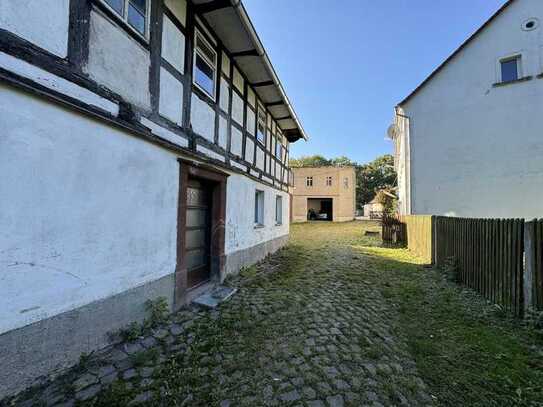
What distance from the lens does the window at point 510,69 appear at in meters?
10.1

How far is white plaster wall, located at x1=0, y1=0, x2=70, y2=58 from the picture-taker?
7.28 ft

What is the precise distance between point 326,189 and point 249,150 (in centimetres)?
2467

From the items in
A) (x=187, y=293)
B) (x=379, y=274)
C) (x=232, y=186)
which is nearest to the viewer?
(x=187, y=293)

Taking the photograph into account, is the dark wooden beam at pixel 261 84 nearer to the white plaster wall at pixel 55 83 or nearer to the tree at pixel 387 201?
the white plaster wall at pixel 55 83

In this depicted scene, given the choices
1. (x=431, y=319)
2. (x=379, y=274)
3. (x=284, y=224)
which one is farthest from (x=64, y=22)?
(x=284, y=224)

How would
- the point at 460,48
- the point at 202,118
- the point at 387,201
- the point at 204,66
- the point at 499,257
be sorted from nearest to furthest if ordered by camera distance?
the point at 499,257 → the point at 202,118 → the point at 204,66 → the point at 460,48 → the point at 387,201

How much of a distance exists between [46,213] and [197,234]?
3091mm

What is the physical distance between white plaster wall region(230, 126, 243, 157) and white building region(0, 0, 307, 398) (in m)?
0.62

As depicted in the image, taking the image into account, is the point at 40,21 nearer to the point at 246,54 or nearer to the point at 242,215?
the point at 246,54

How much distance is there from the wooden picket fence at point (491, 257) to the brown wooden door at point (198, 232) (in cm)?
547

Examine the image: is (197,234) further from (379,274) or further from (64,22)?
(379,274)

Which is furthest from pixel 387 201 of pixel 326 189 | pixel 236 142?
pixel 236 142

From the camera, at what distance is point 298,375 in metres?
2.71

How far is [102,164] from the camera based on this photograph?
2959 mm
